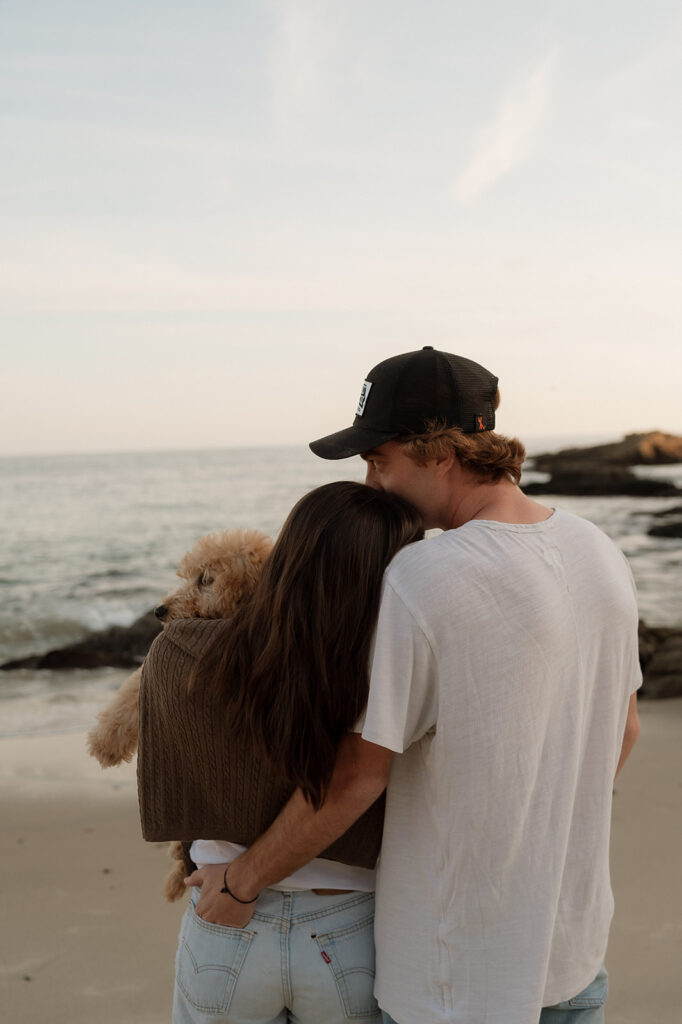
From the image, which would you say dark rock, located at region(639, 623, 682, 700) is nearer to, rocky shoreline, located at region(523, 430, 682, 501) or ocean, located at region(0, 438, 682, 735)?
ocean, located at region(0, 438, 682, 735)

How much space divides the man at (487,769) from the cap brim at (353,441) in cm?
8

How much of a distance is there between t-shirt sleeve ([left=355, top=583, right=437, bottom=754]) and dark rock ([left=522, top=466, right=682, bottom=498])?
29741 mm

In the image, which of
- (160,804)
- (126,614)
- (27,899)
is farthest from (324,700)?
(126,614)

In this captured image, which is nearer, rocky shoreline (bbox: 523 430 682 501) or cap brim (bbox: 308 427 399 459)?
cap brim (bbox: 308 427 399 459)

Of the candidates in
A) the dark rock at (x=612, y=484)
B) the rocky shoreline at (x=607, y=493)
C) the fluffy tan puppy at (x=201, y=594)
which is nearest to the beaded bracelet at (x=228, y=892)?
the fluffy tan puppy at (x=201, y=594)

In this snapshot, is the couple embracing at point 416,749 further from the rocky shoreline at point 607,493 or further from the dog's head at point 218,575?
the rocky shoreline at point 607,493

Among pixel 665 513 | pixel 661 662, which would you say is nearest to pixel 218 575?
pixel 661 662

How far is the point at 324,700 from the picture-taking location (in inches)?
62.8

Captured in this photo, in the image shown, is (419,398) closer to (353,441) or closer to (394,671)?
(353,441)

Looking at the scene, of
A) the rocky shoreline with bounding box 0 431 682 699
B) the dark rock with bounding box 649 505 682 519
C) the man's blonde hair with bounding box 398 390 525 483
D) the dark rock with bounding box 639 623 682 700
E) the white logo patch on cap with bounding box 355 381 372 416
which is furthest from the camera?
the dark rock with bounding box 649 505 682 519

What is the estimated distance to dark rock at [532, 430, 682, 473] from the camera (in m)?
30.4

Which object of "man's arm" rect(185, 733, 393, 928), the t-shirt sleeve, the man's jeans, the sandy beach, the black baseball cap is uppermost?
the black baseball cap

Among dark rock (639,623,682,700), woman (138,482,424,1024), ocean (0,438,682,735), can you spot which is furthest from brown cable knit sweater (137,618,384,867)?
dark rock (639,623,682,700)

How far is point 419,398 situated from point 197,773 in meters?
0.93
